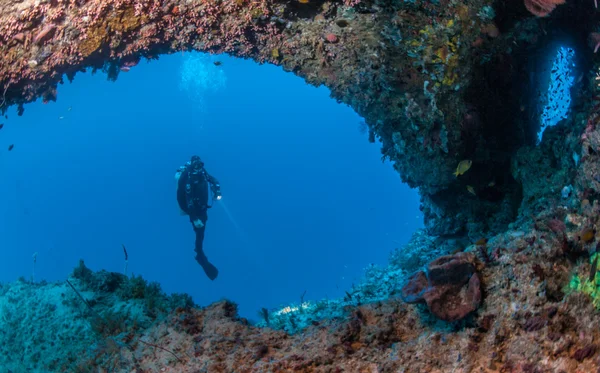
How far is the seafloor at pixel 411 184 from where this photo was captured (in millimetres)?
2684

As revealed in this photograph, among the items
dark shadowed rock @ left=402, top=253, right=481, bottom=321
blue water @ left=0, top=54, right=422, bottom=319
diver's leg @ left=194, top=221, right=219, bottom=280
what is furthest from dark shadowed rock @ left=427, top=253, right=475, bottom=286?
blue water @ left=0, top=54, right=422, bottom=319

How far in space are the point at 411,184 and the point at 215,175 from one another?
117321mm

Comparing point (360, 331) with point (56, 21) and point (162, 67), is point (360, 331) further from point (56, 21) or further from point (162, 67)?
point (162, 67)

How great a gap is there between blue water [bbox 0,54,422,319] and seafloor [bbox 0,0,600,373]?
60967mm

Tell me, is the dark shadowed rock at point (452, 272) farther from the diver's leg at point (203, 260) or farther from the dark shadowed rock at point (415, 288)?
the diver's leg at point (203, 260)

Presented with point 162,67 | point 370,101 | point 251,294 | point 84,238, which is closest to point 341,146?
point 162,67

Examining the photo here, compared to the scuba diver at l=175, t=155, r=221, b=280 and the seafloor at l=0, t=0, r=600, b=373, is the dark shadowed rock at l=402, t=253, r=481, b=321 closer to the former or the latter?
the seafloor at l=0, t=0, r=600, b=373

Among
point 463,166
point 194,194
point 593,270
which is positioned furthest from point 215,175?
point 593,270

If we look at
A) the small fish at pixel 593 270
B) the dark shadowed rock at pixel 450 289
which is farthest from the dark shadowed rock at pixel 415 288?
A: the small fish at pixel 593 270

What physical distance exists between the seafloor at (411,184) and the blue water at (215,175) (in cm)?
6097

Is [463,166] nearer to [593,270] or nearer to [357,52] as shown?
[357,52]

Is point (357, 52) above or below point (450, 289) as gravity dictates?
above

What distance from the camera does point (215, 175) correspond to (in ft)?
395

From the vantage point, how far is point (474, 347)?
251 centimetres
